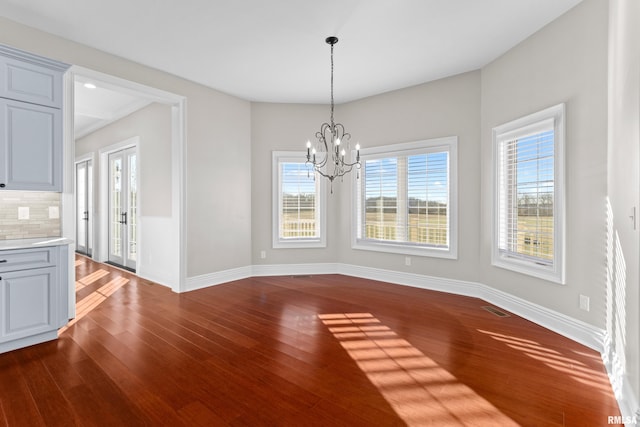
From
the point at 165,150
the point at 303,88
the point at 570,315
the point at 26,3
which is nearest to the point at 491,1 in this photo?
the point at 303,88

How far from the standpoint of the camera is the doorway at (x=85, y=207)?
7.18m

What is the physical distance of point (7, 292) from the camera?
8.64 feet

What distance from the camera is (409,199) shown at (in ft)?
16.1

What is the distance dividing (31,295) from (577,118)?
5.38m

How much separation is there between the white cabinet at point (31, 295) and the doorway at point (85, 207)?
4991 millimetres

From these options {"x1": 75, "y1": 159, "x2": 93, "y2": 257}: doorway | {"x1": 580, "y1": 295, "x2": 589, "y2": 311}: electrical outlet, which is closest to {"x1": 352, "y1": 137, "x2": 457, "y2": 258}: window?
{"x1": 580, "y1": 295, "x2": 589, "y2": 311}: electrical outlet

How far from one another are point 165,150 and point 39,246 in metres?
2.53

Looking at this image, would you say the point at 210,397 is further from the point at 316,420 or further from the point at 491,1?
the point at 491,1

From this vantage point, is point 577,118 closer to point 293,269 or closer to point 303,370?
point 303,370

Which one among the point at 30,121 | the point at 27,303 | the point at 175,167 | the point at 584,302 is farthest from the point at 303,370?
the point at 175,167

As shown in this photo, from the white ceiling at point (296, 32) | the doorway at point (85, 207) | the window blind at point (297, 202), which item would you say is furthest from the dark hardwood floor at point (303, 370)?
the doorway at point (85, 207)

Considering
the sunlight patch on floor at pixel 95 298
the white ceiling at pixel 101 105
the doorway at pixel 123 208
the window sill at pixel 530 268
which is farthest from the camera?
the doorway at pixel 123 208

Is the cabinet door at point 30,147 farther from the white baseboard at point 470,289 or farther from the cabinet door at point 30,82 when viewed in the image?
the white baseboard at point 470,289

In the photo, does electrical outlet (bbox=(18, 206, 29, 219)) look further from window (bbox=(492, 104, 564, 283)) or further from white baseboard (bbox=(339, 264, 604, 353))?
window (bbox=(492, 104, 564, 283))
